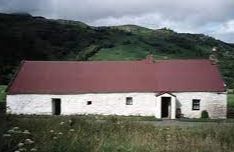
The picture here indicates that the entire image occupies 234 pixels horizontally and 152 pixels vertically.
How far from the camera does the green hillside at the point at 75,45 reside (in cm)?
10044

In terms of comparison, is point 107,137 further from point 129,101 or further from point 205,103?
point 205,103

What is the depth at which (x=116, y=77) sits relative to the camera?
47938 mm

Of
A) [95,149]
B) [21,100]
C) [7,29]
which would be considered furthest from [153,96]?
[7,29]

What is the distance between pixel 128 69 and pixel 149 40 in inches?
3601

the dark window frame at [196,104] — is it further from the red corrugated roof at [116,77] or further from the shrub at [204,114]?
the red corrugated roof at [116,77]

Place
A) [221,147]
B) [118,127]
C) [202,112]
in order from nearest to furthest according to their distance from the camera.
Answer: [221,147] < [118,127] < [202,112]

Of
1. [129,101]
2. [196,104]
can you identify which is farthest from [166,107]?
[129,101]

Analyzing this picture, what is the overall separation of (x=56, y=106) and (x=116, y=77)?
6066mm

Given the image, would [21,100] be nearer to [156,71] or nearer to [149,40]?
[156,71]

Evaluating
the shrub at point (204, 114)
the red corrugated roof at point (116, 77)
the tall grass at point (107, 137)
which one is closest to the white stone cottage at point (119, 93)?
the red corrugated roof at point (116, 77)

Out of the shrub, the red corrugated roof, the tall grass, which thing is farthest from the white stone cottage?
the tall grass

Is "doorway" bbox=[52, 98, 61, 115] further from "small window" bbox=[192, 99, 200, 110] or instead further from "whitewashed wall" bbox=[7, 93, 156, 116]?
"small window" bbox=[192, 99, 200, 110]

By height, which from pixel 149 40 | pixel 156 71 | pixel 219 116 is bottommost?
pixel 219 116

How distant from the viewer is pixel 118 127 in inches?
458
